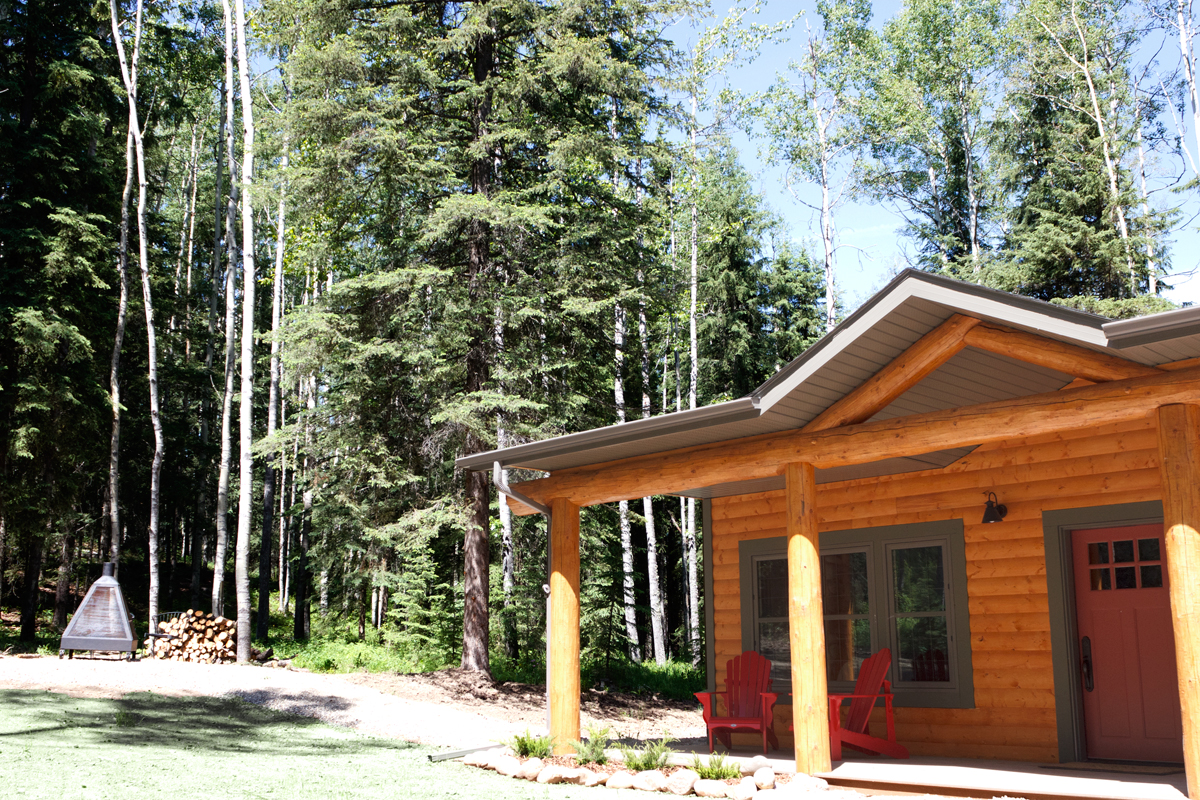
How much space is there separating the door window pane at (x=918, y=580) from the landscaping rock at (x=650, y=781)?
9.17ft

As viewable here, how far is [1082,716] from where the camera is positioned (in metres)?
6.59

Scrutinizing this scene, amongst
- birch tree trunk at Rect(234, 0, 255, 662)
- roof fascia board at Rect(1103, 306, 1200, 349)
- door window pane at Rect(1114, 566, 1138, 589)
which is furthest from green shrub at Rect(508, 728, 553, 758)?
birch tree trunk at Rect(234, 0, 255, 662)

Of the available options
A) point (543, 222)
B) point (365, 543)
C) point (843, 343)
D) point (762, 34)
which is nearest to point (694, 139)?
point (762, 34)

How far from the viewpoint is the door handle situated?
6.63m

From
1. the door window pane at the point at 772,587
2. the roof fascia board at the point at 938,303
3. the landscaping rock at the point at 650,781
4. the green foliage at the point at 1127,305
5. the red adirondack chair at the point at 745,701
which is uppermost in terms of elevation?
the green foliage at the point at 1127,305

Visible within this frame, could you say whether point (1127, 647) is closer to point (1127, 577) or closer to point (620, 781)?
point (1127, 577)

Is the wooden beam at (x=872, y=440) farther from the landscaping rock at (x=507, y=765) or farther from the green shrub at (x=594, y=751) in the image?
the landscaping rock at (x=507, y=765)

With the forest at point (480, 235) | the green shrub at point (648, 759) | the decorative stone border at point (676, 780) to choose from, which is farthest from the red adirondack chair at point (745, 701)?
the forest at point (480, 235)

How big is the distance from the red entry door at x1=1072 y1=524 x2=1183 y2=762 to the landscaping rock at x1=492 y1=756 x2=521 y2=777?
428 cm

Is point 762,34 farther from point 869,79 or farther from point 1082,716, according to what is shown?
point 1082,716

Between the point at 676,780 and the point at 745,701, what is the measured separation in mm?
1937

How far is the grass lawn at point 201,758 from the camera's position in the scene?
553 centimetres

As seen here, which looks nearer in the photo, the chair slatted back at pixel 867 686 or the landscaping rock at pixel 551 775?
the landscaping rock at pixel 551 775

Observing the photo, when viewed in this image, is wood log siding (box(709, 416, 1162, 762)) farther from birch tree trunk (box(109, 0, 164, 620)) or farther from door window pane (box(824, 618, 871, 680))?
birch tree trunk (box(109, 0, 164, 620))
